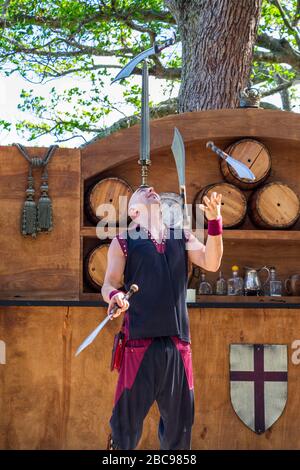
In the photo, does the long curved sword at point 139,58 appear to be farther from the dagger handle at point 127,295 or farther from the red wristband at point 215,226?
the dagger handle at point 127,295

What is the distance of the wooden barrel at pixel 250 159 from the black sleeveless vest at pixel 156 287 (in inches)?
71.7

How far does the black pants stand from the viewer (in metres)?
3.83

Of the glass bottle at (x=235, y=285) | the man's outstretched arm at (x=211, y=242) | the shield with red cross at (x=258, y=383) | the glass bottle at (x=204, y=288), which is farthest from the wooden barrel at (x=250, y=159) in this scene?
the man's outstretched arm at (x=211, y=242)

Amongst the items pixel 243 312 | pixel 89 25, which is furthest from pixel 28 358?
pixel 89 25

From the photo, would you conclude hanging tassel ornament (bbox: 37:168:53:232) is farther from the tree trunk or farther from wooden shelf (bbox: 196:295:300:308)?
the tree trunk

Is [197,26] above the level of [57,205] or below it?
above

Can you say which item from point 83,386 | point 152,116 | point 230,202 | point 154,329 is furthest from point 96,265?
point 152,116

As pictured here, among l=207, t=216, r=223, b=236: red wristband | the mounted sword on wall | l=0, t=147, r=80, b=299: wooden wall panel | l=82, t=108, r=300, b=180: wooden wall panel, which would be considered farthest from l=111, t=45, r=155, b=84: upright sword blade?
l=207, t=216, r=223, b=236: red wristband

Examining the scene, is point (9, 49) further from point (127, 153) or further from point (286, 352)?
point (286, 352)

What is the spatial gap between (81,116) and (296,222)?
27.5 feet

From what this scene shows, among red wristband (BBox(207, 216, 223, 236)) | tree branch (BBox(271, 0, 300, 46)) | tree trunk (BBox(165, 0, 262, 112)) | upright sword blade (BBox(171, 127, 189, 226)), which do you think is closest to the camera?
red wristband (BBox(207, 216, 223, 236))

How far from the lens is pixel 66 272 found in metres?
5.30

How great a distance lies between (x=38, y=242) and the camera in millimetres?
5289

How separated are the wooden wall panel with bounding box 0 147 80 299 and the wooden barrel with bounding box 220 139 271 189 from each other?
3.45 ft
